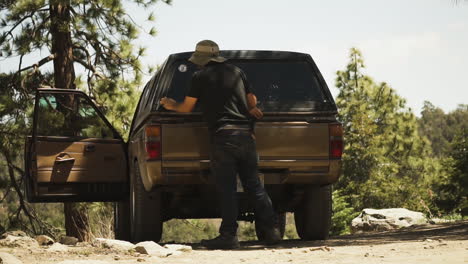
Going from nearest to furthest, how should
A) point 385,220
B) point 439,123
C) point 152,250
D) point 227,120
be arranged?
point 152,250, point 227,120, point 385,220, point 439,123

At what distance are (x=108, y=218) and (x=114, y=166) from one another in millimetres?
8435

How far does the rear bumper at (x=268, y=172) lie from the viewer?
7.62 metres

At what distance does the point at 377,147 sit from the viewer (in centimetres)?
4438

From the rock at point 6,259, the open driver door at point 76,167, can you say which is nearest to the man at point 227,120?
the rock at point 6,259

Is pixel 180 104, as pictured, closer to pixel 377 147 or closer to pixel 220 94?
pixel 220 94

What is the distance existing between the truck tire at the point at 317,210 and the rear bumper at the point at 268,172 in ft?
1.33

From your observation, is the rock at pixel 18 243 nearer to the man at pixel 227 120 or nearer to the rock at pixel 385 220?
the man at pixel 227 120

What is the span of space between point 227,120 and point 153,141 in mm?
749

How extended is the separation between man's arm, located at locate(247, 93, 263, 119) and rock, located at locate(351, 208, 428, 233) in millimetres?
9644

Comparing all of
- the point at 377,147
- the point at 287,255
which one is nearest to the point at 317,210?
the point at 287,255

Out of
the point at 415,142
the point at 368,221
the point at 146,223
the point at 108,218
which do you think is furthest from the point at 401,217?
the point at 415,142

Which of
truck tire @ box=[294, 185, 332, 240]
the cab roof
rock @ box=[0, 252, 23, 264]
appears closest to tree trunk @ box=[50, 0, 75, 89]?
the cab roof

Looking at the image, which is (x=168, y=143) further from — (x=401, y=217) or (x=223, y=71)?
(x=401, y=217)

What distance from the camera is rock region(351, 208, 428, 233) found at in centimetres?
1695
